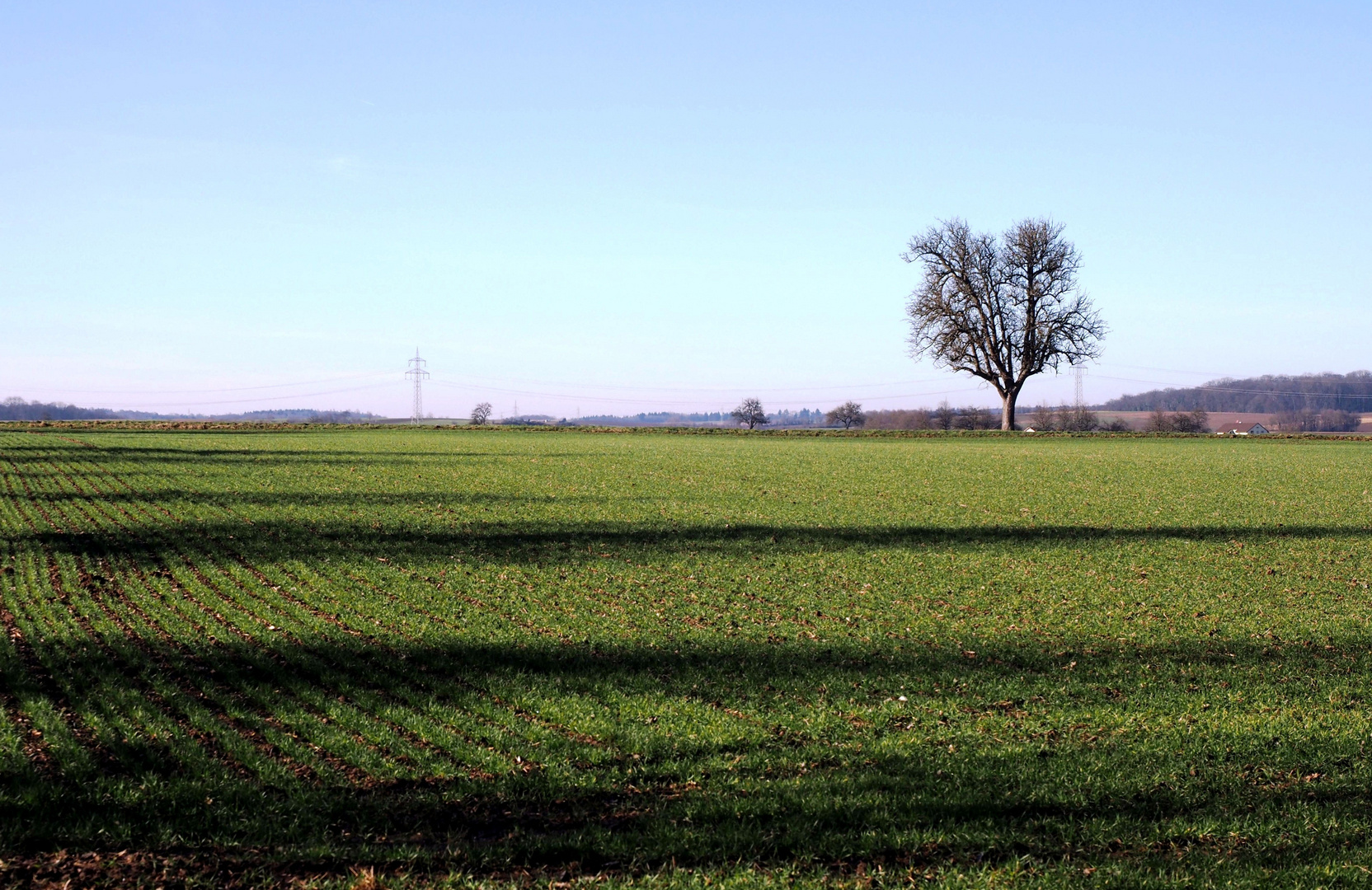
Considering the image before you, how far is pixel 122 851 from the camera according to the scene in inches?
213

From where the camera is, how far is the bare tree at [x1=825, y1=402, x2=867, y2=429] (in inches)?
5807

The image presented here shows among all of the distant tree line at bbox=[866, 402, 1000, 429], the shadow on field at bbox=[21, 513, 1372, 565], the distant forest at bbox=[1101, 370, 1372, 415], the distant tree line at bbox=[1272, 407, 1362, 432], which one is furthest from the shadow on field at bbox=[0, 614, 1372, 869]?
the distant forest at bbox=[1101, 370, 1372, 415]

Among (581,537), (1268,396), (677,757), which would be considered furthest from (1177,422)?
(677,757)

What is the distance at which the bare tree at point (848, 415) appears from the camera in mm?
147500

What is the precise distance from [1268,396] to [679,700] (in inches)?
7022

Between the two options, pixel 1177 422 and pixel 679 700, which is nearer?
pixel 679 700

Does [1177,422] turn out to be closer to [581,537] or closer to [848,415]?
[848,415]

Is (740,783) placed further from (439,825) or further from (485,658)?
(485,658)

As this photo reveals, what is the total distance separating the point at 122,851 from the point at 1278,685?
9.31 meters

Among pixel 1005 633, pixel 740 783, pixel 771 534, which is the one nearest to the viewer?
pixel 740 783

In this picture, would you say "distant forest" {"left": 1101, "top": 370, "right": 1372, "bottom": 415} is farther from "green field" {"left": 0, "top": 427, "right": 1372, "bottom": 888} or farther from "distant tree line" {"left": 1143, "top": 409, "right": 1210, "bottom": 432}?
"green field" {"left": 0, "top": 427, "right": 1372, "bottom": 888}

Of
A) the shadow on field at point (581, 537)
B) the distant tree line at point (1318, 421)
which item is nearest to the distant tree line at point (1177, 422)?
the distant tree line at point (1318, 421)

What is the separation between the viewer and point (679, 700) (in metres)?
8.33

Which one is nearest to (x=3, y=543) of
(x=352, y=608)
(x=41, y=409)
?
(x=352, y=608)
